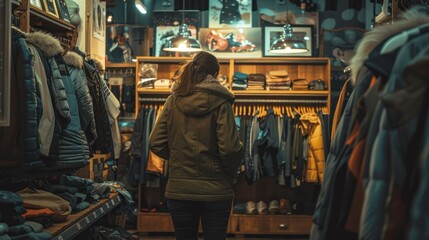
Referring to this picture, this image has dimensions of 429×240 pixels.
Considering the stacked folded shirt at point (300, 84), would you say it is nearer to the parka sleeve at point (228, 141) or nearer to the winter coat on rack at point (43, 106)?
the parka sleeve at point (228, 141)

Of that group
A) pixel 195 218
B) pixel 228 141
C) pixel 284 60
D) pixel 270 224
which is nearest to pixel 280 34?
pixel 284 60

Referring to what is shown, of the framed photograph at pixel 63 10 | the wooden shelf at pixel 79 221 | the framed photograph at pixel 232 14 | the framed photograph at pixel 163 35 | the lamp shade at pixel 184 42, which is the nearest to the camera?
the wooden shelf at pixel 79 221

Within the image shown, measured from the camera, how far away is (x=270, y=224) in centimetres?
741

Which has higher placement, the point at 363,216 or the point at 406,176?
the point at 406,176

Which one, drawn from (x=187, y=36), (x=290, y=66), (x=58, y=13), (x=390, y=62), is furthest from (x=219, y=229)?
(x=290, y=66)

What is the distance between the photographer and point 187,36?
21.9 feet

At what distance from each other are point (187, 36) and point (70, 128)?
3031 mm

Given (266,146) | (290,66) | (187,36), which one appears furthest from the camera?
(290,66)

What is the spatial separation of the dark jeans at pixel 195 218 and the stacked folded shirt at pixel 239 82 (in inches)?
152

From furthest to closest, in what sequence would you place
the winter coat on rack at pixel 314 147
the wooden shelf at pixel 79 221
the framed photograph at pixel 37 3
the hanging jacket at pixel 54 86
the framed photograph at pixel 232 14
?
the framed photograph at pixel 232 14 → the winter coat on rack at pixel 314 147 → the framed photograph at pixel 37 3 → the hanging jacket at pixel 54 86 → the wooden shelf at pixel 79 221

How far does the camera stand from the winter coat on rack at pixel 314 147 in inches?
286

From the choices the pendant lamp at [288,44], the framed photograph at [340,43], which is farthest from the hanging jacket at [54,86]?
the framed photograph at [340,43]

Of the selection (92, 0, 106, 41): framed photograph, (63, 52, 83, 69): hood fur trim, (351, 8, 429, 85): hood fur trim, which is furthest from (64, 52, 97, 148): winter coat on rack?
(351, 8, 429, 85): hood fur trim

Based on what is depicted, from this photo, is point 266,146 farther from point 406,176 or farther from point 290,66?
point 406,176
